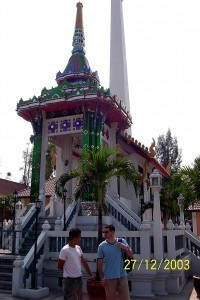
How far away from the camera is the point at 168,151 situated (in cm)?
4438

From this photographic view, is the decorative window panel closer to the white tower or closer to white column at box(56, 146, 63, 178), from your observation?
white column at box(56, 146, 63, 178)

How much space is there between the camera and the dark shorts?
515 cm

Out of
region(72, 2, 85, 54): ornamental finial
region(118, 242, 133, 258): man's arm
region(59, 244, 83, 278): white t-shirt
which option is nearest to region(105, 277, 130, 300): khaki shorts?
region(118, 242, 133, 258): man's arm

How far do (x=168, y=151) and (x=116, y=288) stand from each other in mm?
40129

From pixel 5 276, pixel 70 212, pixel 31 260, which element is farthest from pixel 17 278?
pixel 70 212

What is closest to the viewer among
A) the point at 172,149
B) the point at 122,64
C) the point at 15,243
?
the point at 15,243

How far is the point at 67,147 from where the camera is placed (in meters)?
17.9

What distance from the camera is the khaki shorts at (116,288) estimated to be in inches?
212

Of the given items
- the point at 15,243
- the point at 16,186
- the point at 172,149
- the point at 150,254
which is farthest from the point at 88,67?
the point at 172,149

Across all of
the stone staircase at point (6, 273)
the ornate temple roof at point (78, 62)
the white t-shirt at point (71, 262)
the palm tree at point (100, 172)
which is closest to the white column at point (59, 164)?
the ornate temple roof at point (78, 62)

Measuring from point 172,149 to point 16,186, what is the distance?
2205cm

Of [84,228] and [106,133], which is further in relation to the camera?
[106,133]

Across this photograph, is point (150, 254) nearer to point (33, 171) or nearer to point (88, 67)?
point (33, 171)

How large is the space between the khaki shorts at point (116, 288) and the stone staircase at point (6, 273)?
5.22m
